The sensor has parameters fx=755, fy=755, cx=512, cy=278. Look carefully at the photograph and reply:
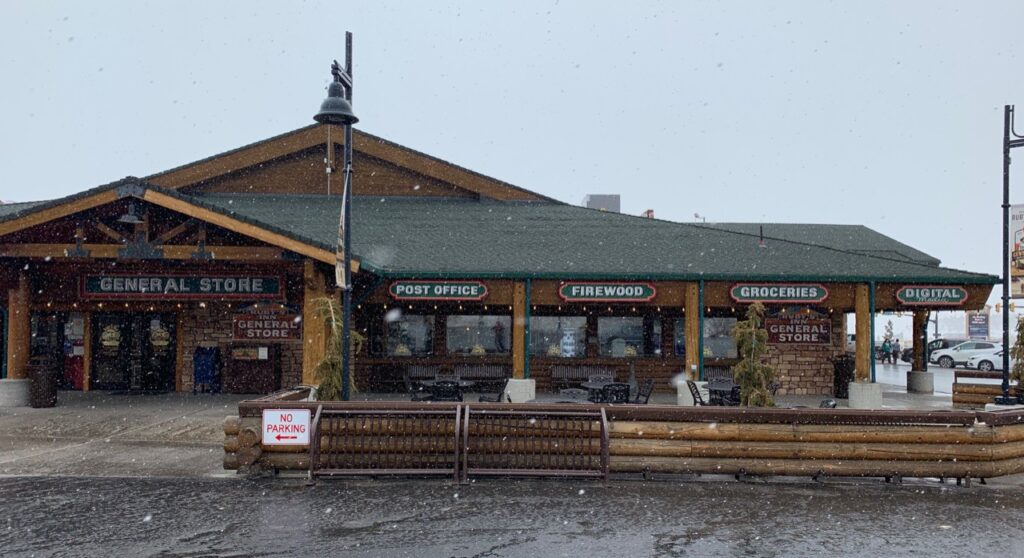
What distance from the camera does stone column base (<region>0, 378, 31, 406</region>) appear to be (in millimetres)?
16922

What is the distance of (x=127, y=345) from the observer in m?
20.3

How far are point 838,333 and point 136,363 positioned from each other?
757 inches

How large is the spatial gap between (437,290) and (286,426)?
6843 millimetres

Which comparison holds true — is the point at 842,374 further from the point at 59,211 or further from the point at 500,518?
the point at 59,211

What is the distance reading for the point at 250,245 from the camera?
16.0 meters

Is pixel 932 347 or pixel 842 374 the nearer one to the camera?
pixel 842 374

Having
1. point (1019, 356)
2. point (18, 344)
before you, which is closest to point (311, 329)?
point (18, 344)

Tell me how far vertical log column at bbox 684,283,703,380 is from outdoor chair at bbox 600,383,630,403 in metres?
2.45

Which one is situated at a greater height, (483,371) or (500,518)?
(483,371)

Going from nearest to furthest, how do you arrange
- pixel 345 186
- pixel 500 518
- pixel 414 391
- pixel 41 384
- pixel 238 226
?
pixel 500 518 < pixel 345 186 < pixel 238 226 < pixel 41 384 < pixel 414 391

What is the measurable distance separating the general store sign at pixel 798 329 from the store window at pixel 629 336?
125 inches

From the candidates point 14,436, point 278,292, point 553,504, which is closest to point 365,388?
point 278,292

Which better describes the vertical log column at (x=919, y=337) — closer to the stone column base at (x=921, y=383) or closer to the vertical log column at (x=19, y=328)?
the stone column base at (x=921, y=383)

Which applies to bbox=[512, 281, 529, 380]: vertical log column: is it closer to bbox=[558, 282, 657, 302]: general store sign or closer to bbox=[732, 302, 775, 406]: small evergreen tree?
bbox=[558, 282, 657, 302]: general store sign
